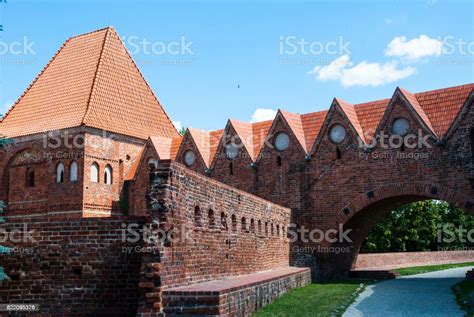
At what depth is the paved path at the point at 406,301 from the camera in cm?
1170

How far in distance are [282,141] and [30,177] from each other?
1140cm

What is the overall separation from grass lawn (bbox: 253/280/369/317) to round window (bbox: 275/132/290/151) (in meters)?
7.55

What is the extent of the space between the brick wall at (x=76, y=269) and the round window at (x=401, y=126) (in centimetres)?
1298

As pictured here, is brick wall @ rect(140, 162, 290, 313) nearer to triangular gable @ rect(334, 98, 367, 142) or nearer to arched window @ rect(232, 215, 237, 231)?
arched window @ rect(232, 215, 237, 231)

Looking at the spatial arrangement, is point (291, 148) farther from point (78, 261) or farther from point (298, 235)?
point (78, 261)

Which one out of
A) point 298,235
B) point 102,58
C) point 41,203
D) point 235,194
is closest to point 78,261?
point 235,194

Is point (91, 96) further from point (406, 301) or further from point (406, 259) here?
point (406, 259)

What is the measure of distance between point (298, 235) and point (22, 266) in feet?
43.0

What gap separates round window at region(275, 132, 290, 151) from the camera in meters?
22.5

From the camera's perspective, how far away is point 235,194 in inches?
539

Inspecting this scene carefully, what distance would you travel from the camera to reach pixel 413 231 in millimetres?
37656

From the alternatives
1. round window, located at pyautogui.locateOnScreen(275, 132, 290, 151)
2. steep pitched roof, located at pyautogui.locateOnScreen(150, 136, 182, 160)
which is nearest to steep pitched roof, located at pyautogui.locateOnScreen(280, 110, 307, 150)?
round window, located at pyautogui.locateOnScreen(275, 132, 290, 151)

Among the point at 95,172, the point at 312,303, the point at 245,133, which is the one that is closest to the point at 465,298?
the point at 312,303
